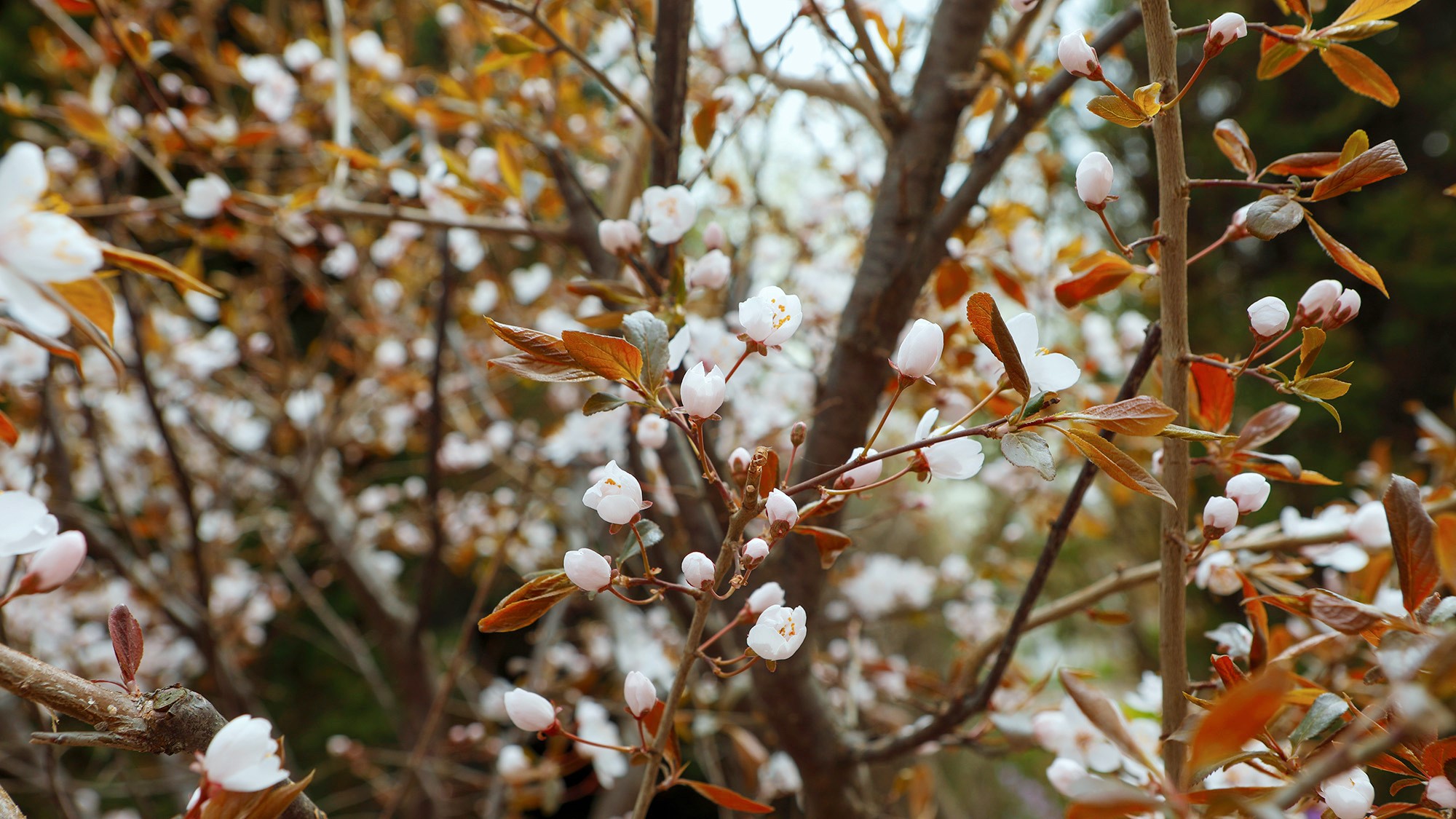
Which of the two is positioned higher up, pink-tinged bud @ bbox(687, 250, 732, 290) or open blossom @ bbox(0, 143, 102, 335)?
open blossom @ bbox(0, 143, 102, 335)

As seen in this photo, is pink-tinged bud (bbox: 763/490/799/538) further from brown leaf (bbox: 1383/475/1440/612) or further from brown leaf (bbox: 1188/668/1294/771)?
brown leaf (bbox: 1383/475/1440/612)

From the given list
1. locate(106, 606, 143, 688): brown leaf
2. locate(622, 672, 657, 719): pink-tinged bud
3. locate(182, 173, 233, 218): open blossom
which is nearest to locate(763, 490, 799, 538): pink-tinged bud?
locate(622, 672, 657, 719): pink-tinged bud

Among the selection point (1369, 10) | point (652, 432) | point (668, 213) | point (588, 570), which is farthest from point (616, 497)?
point (1369, 10)

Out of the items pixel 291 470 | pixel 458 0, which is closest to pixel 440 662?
pixel 291 470

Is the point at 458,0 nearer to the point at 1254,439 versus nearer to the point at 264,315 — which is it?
the point at 264,315

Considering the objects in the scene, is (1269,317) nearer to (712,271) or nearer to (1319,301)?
(1319,301)

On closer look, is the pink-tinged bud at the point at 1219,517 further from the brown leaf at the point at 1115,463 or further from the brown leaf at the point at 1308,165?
the brown leaf at the point at 1308,165
